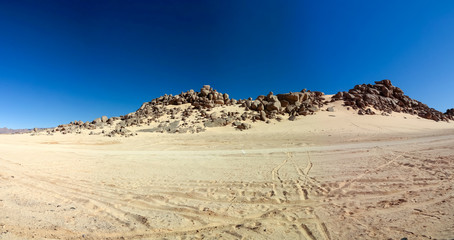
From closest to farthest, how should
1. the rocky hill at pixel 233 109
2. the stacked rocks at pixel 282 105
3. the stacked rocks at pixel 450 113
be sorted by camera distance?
the rocky hill at pixel 233 109 → the stacked rocks at pixel 282 105 → the stacked rocks at pixel 450 113

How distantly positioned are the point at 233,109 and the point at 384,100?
101 ft

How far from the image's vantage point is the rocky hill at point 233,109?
96.5 feet

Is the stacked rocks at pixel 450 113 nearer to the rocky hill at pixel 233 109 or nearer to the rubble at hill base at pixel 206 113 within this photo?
the rocky hill at pixel 233 109

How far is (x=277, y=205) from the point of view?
5.11m

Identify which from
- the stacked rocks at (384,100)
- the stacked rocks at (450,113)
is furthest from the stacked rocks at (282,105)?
the stacked rocks at (450,113)

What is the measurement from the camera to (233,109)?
34.3m

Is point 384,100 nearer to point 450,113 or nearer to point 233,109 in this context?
point 450,113

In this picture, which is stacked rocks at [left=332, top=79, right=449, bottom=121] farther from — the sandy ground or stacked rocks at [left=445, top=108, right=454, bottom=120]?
the sandy ground

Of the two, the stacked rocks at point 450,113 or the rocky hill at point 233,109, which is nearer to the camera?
the rocky hill at point 233,109

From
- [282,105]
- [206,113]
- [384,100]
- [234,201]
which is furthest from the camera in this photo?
[384,100]

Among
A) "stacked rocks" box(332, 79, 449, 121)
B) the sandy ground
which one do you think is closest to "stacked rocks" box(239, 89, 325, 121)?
"stacked rocks" box(332, 79, 449, 121)

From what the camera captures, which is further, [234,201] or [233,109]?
[233,109]

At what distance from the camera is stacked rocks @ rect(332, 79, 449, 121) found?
1416 inches

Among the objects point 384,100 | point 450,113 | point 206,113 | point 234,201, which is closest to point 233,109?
point 206,113
